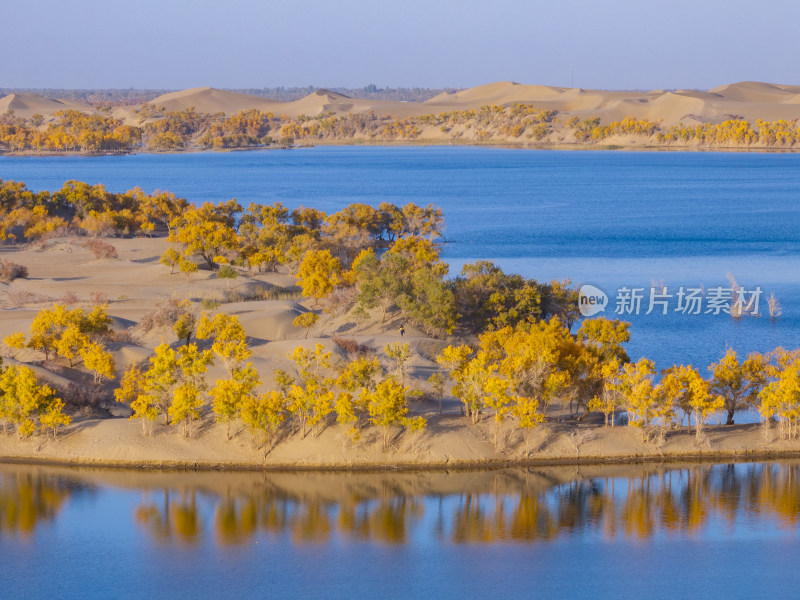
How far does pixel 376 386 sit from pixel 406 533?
6163 millimetres

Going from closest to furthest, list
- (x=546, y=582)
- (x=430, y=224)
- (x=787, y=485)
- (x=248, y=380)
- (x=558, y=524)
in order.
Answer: (x=546, y=582) → (x=558, y=524) → (x=787, y=485) → (x=248, y=380) → (x=430, y=224)

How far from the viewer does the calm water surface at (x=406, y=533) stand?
875 inches

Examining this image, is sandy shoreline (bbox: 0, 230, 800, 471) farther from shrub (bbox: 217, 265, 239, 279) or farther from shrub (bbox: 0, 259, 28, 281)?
shrub (bbox: 0, 259, 28, 281)

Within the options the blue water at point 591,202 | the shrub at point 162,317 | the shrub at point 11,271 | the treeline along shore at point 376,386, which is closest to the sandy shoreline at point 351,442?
the treeline along shore at point 376,386

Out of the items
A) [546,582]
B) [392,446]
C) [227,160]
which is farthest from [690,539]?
[227,160]

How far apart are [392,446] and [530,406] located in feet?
13.6

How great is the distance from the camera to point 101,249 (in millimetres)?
59688

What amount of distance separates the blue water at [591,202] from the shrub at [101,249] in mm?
20361

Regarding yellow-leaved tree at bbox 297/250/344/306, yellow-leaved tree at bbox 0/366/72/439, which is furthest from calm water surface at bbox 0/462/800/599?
yellow-leaved tree at bbox 297/250/344/306

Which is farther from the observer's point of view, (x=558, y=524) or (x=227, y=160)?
(x=227, y=160)

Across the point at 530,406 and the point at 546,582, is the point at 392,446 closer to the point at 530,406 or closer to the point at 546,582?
the point at 530,406

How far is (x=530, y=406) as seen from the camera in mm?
29859

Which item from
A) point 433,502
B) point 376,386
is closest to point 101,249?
point 376,386

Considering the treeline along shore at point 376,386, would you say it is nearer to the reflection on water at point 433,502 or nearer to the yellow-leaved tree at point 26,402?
the yellow-leaved tree at point 26,402
